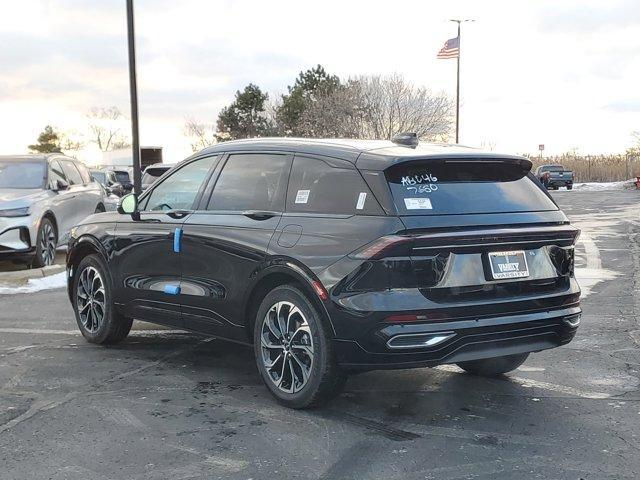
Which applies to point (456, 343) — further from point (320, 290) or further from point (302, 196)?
point (302, 196)

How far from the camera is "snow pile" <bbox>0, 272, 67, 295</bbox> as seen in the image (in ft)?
32.0

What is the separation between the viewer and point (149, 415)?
181 inches

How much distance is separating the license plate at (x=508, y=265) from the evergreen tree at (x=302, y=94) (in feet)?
168

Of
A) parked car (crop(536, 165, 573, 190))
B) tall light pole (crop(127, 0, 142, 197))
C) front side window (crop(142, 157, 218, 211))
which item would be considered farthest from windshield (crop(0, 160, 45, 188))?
parked car (crop(536, 165, 573, 190))

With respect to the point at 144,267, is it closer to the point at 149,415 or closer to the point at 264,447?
the point at 149,415

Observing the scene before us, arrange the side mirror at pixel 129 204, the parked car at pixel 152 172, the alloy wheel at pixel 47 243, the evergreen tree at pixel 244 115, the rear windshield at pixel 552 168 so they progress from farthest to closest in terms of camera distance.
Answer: the evergreen tree at pixel 244 115 → the rear windshield at pixel 552 168 → the parked car at pixel 152 172 → the alloy wheel at pixel 47 243 → the side mirror at pixel 129 204

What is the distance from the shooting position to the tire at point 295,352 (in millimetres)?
4465

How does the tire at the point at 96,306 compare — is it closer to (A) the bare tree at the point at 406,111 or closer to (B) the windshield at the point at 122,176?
(B) the windshield at the point at 122,176

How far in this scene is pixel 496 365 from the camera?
5.42 metres

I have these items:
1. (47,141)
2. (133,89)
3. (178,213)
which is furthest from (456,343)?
(47,141)

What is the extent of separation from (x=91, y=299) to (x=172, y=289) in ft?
4.25

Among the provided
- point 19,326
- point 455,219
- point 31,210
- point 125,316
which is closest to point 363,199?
point 455,219

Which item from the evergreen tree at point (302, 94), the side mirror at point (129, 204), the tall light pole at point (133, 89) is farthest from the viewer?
the evergreen tree at point (302, 94)

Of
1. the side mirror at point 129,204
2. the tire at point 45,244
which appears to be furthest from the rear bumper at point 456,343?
the tire at point 45,244
